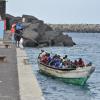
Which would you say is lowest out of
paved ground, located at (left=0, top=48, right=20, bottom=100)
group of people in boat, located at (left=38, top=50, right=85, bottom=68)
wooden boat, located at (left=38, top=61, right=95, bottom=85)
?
wooden boat, located at (left=38, top=61, right=95, bottom=85)

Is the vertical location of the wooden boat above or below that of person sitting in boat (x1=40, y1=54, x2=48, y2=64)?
below

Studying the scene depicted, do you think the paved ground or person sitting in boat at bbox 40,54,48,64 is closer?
the paved ground

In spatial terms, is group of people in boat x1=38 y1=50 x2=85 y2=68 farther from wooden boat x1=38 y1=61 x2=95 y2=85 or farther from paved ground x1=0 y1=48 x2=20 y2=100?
paved ground x1=0 y1=48 x2=20 y2=100

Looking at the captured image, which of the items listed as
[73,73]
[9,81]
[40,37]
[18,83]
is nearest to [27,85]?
[18,83]

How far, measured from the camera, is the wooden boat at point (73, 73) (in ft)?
101

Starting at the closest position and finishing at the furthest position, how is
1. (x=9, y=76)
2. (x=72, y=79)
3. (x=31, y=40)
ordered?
(x=9, y=76) < (x=72, y=79) < (x=31, y=40)

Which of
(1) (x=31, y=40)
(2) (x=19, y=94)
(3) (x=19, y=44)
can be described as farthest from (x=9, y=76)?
(1) (x=31, y=40)

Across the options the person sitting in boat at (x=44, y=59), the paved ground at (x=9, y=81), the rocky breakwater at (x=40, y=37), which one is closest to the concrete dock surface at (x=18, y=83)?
the paved ground at (x=9, y=81)

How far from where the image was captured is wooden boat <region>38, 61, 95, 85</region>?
1215 inches

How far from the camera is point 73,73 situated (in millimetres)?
31297

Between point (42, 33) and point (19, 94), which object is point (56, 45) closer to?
point (42, 33)

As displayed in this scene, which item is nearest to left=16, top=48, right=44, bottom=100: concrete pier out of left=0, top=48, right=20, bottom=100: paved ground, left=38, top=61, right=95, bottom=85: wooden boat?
left=0, top=48, right=20, bottom=100: paved ground

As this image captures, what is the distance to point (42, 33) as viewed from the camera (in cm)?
8500

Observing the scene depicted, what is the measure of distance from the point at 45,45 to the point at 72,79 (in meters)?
49.5
